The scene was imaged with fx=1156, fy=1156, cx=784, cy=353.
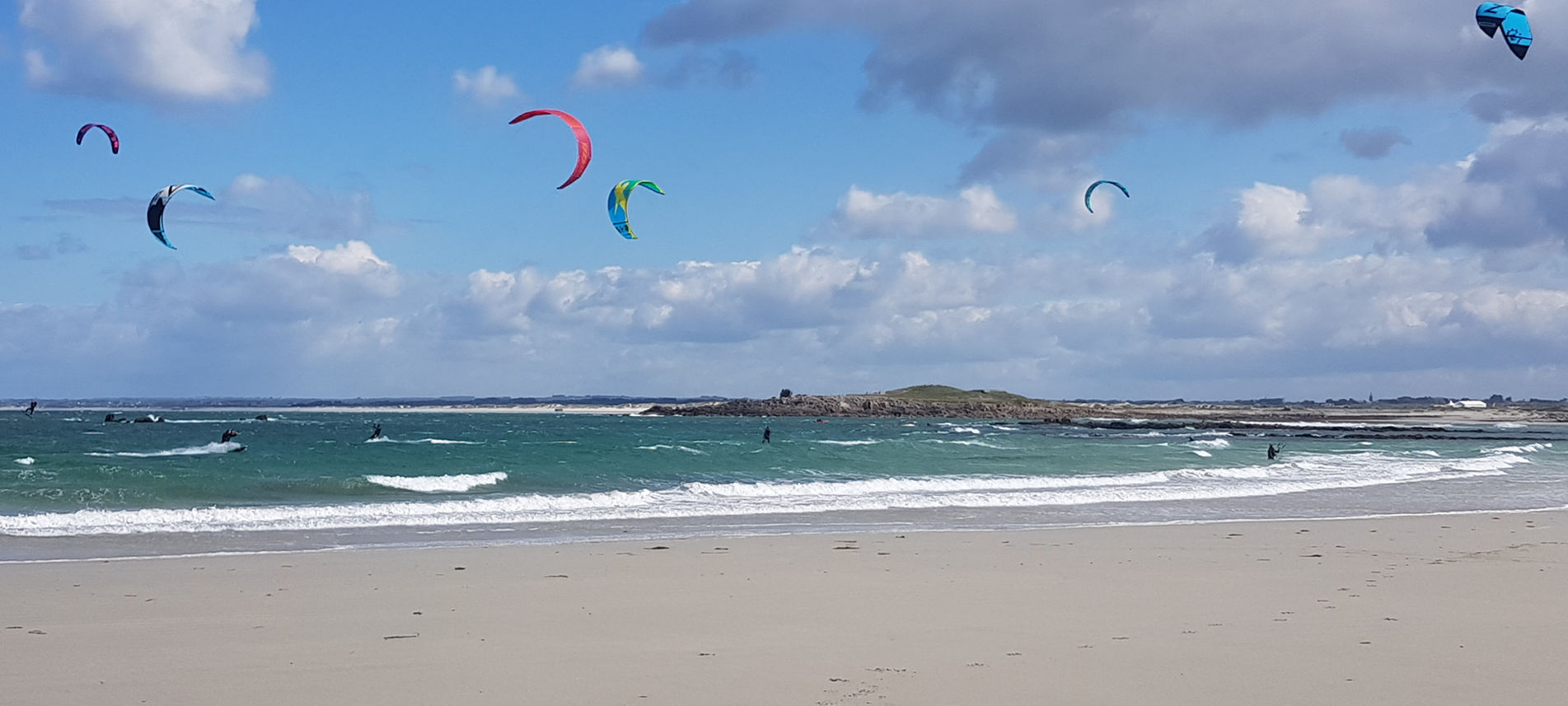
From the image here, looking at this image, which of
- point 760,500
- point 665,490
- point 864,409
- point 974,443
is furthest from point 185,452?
point 864,409

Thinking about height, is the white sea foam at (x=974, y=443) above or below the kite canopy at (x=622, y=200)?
below

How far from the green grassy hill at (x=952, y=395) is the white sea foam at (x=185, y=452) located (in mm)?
84776

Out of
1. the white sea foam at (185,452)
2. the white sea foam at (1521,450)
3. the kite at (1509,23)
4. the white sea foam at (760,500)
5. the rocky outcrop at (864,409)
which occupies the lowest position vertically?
the white sea foam at (760,500)

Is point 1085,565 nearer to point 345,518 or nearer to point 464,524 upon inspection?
point 464,524

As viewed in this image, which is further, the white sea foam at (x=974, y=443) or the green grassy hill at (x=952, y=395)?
the green grassy hill at (x=952, y=395)

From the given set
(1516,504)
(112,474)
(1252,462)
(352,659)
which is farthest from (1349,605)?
(1252,462)

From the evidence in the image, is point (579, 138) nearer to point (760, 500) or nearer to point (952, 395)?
point (760, 500)

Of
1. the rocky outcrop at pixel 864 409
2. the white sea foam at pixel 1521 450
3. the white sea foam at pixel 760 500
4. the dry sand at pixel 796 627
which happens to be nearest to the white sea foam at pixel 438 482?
the white sea foam at pixel 760 500

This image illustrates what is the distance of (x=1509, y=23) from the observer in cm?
1853

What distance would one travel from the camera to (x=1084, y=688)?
632 centimetres

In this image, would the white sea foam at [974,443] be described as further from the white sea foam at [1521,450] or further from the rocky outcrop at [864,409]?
the rocky outcrop at [864,409]

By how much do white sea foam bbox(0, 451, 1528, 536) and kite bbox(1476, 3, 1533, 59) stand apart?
926 cm

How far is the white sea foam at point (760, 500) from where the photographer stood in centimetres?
1669

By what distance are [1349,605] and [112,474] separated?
2421 cm
